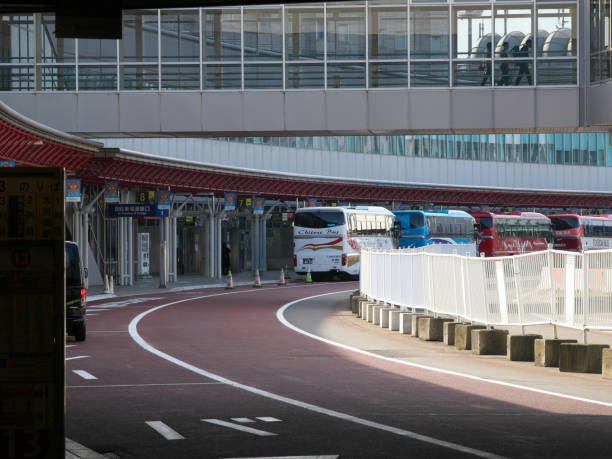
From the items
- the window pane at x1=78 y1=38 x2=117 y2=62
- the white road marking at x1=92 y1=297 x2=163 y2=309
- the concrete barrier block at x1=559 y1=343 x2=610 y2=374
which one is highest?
the window pane at x1=78 y1=38 x2=117 y2=62

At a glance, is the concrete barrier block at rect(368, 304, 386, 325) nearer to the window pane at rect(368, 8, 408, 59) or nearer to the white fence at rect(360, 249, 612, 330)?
the white fence at rect(360, 249, 612, 330)

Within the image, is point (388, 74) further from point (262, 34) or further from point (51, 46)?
point (51, 46)

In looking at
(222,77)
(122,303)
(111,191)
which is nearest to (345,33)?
(222,77)

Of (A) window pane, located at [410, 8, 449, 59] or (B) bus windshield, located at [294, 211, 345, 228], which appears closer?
(A) window pane, located at [410, 8, 449, 59]

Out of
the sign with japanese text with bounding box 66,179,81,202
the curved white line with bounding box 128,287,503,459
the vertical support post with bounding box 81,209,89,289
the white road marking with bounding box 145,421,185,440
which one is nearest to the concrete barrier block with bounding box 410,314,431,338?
the curved white line with bounding box 128,287,503,459

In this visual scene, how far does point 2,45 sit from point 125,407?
953 inches

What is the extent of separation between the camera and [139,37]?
32.3 meters

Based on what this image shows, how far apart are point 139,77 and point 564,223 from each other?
159 ft

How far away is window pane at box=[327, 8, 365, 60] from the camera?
3250cm

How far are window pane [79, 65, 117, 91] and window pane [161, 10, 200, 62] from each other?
1.56 metres

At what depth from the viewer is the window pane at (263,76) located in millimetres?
31656

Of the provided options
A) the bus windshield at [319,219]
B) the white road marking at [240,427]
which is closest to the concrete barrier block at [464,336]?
the white road marking at [240,427]

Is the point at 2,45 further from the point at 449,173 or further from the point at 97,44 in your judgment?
the point at 449,173

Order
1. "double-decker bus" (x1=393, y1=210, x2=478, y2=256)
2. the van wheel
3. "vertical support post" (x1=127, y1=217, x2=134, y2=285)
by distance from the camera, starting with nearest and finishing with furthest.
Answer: the van wheel
"vertical support post" (x1=127, y1=217, x2=134, y2=285)
"double-decker bus" (x1=393, y1=210, x2=478, y2=256)
